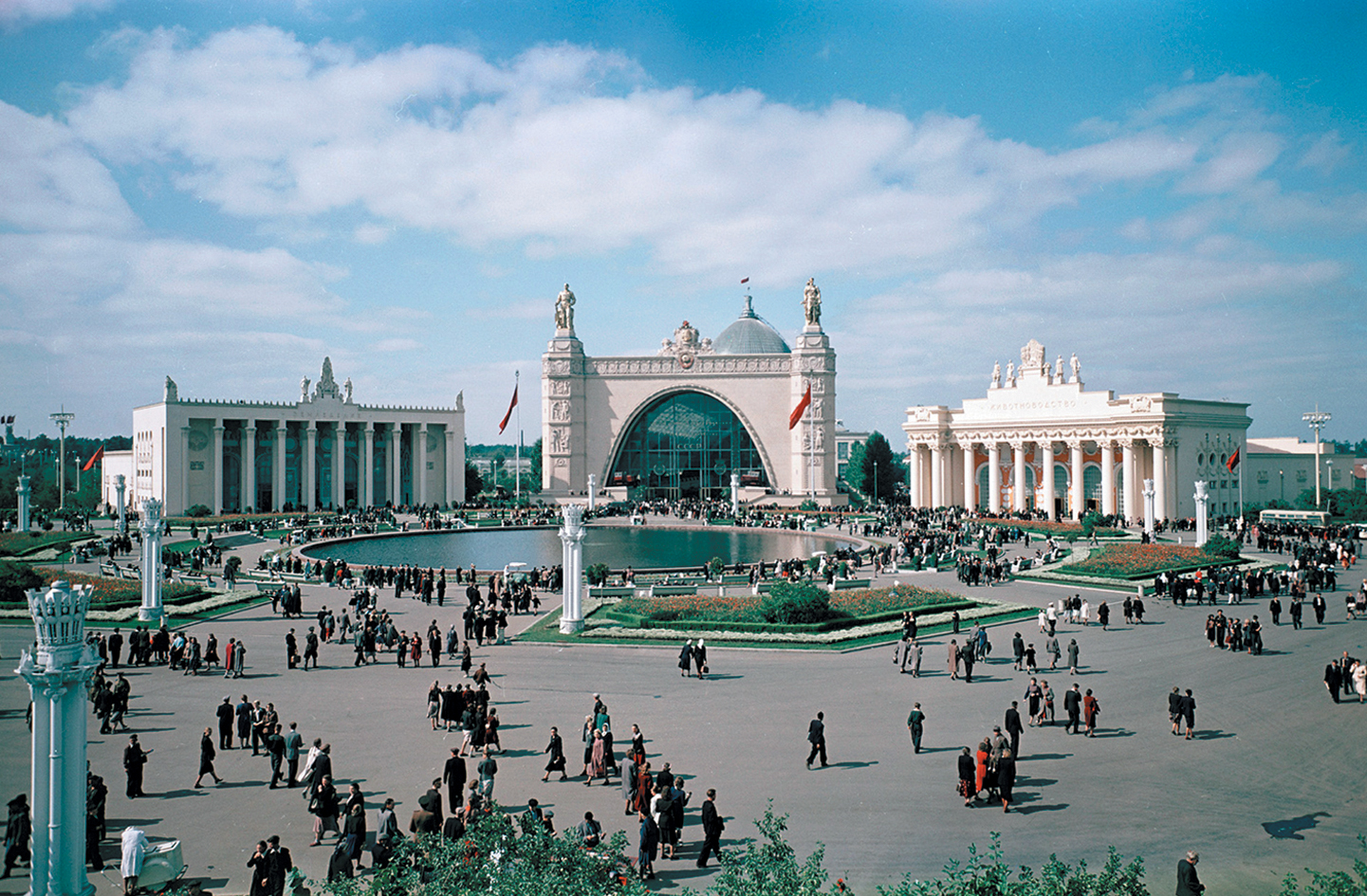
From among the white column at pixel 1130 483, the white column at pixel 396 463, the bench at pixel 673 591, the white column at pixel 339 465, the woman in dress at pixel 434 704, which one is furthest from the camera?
the white column at pixel 396 463

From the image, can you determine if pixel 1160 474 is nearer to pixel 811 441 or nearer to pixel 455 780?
pixel 811 441

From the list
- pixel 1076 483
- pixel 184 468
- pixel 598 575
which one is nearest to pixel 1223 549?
pixel 598 575

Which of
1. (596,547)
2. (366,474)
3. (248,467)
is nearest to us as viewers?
(596,547)


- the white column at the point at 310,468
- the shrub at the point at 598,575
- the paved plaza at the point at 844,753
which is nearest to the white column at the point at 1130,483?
the paved plaza at the point at 844,753

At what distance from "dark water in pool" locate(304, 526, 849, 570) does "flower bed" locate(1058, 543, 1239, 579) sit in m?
13.1

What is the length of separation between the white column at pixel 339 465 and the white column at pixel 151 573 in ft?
147

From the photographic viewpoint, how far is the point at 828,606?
23.5 meters

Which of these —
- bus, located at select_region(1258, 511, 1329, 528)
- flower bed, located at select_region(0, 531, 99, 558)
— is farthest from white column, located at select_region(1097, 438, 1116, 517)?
flower bed, located at select_region(0, 531, 99, 558)

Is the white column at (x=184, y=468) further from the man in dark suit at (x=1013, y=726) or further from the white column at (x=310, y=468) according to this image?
the man in dark suit at (x=1013, y=726)

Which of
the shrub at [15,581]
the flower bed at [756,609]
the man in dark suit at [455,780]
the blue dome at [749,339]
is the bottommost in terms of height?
the man in dark suit at [455,780]

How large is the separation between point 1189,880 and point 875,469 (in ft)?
246

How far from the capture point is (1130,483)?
54906 mm

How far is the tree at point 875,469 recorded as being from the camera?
84.2 metres

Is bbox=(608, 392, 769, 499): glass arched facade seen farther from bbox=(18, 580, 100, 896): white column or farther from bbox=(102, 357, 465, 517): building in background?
bbox=(18, 580, 100, 896): white column
